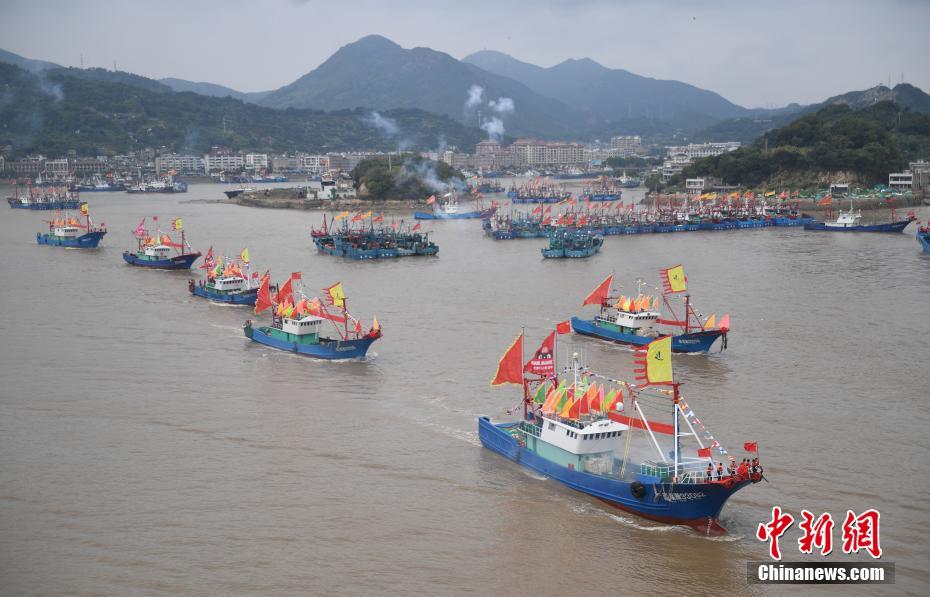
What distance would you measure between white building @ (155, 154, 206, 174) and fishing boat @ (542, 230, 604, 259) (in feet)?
396

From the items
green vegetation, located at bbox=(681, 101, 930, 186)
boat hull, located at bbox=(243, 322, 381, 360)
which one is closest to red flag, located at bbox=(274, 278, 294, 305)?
boat hull, located at bbox=(243, 322, 381, 360)

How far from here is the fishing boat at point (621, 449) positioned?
15266mm

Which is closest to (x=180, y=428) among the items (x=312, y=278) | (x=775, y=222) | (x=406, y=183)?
(x=312, y=278)

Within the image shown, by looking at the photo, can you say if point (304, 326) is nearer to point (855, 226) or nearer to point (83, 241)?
point (83, 241)

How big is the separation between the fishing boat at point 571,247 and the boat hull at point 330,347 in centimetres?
2455

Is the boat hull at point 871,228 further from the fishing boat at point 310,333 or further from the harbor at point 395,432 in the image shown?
the fishing boat at point 310,333

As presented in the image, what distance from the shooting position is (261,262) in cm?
4756

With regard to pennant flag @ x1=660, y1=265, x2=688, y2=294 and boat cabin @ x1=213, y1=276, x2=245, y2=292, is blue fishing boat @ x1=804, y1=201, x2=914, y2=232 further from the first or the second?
boat cabin @ x1=213, y1=276, x2=245, y2=292

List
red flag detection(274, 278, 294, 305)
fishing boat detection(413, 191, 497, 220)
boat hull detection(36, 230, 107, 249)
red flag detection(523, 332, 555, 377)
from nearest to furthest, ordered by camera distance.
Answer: red flag detection(523, 332, 555, 377) → red flag detection(274, 278, 294, 305) → boat hull detection(36, 230, 107, 249) → fishing boat detection(413, 191, 497, 220)

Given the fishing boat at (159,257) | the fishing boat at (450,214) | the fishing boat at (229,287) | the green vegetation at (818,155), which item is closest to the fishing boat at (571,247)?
the fishing boat at (229,287)

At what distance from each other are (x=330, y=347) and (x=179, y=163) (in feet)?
481

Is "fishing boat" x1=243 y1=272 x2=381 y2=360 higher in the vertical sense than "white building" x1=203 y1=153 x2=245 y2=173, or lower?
lower

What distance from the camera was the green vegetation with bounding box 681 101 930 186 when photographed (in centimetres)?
8531

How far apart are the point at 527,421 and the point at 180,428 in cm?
804
